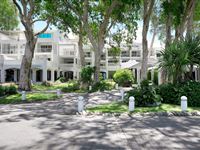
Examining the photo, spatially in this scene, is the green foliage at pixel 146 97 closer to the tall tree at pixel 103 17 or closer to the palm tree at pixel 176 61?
the palm tree at pixel 176 61

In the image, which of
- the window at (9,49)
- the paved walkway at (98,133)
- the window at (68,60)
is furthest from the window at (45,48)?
the paved walkway at (98,133)

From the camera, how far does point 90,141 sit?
881 cm

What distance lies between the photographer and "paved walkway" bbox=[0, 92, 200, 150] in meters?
8.31

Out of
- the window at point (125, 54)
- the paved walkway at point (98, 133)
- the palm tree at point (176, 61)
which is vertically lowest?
the paved walkway at point (98, 133)

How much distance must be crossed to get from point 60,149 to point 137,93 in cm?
956

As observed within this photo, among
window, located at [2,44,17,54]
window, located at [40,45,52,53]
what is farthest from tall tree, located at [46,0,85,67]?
window, located at [2,44,17,54]

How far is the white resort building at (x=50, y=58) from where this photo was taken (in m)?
47.5

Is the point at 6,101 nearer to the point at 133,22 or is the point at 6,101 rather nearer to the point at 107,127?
the point at 107,127

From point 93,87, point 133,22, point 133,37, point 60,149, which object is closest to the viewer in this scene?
point 60,149

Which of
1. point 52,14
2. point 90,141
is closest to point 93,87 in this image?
point 52,14

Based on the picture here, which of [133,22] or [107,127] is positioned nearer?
[107,127]

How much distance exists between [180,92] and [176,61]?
188 centimetres

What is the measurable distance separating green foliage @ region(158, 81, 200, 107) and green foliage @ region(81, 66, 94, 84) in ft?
40.8

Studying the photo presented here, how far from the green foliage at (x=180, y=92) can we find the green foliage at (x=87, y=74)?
12.4 m
